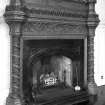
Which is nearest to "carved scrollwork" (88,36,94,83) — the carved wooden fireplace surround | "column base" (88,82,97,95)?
the carved wooden fireplace surround

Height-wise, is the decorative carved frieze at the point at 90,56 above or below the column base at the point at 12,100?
above

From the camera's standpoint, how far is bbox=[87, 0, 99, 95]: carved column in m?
3.00

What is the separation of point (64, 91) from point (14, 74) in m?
0.91

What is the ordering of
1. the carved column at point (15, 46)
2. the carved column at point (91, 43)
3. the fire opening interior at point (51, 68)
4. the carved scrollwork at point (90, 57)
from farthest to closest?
the carved scrollwork at point (90, 57) < the carved column at point (91, 43) < the fire opening interior at point (51, 68) < the carved column at point (15, 46)

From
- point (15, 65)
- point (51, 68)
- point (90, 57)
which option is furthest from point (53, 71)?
point (15, 65)

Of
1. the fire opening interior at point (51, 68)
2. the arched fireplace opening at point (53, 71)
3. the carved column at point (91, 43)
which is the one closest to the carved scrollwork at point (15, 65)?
the fire opening interior at point (51, 68)

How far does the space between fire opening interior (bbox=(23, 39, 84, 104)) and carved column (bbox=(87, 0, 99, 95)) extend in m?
0.12

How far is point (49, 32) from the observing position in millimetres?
2637

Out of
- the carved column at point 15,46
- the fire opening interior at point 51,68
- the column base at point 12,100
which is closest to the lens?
the carved column at point 15,46

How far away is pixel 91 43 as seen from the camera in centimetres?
311

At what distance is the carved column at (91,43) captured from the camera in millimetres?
2998

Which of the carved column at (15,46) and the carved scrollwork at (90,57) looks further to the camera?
the carved scrollwork at (90,57)

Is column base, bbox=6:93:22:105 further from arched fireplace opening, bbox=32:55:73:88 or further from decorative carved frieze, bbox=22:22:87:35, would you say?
decorative carved frieze, bbox=22:22:87:35

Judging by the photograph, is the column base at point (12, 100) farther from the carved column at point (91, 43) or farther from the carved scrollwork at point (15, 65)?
the carved column at point (91, 43)
